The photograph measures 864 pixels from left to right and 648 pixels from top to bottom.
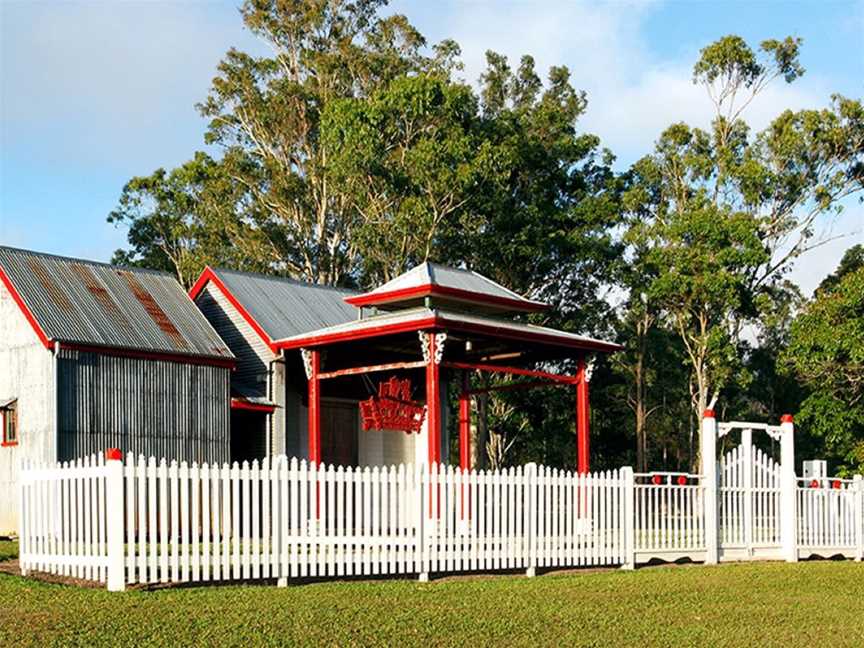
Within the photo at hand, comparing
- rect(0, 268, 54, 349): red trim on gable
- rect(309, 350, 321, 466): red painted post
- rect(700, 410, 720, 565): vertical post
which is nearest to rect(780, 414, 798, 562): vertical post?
rect(700, 410, 720, 565): vertical post

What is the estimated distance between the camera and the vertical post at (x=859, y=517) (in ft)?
73.2

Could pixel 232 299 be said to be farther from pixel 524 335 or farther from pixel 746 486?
pixel 746 486

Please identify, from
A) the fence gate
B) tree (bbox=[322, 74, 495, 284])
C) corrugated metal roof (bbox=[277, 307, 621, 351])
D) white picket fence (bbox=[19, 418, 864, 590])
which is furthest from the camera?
tree (bbox=[322, 74, 495, 284])

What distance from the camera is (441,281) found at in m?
23.7

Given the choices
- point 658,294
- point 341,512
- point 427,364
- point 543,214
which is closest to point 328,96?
point 543,214

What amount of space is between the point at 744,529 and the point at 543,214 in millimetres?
26115

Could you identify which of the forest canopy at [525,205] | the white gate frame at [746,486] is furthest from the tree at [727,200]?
the white gate frame at [746,486]

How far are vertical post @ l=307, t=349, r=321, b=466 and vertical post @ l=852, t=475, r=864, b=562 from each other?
965 centimetres

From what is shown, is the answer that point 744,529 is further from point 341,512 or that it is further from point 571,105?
point 571,105

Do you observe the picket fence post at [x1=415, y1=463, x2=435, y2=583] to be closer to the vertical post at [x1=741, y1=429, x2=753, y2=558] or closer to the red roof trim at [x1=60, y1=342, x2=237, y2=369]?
the vertical post at [x1=741, y1=429, x2=753, y2=558]

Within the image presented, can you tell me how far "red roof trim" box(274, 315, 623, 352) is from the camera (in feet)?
71.6

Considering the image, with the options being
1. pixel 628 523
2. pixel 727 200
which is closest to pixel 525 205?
pixel 727 200

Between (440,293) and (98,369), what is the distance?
6659 millimetres

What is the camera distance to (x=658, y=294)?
42688mm
